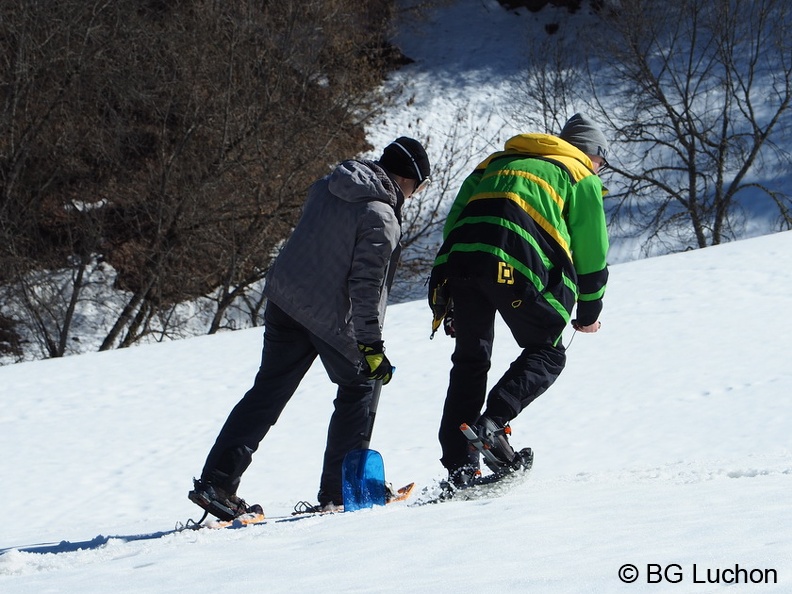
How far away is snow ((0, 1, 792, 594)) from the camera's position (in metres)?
2.19

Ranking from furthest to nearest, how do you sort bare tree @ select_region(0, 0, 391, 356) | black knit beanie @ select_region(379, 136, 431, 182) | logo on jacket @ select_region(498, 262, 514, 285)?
bare tree @ select_region(0, 0, 391, 356) < black knit beanie @ select_region(379, 136, 431, 182) < logo on jacket @ select_region(498, 262, 514, 285)

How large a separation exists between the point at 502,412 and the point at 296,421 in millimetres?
2436

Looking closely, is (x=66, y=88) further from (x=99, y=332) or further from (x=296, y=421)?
(x=296, y=421)

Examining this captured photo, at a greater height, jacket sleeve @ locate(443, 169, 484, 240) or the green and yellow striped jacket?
jacket sleeve @ locate(443, 169, 484, 240)

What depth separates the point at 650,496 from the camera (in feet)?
9.40

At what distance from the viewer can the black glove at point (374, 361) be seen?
3.38 m

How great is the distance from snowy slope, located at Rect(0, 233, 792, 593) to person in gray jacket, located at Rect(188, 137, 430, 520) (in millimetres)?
450

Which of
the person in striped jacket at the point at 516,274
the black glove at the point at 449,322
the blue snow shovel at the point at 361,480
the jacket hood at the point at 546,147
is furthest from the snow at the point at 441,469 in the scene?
the jacket hood at the point at 546,147

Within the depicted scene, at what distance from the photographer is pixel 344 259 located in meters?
3.43

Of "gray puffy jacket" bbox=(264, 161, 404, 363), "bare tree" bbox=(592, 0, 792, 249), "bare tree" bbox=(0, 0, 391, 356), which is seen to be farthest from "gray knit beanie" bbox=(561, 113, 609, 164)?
"bare tree" bbox=(592, 0, 792, 249)

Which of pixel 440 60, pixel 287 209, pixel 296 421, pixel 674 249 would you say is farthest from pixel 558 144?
pixel 440 60

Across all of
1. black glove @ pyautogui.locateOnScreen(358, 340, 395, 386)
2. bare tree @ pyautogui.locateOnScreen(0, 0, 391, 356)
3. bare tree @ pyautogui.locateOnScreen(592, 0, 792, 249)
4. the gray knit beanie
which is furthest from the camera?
bare tree @ pyautogui.locateOnScreen(592, 0, 792, 249)

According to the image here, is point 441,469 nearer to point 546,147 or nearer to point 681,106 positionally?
point 546,147

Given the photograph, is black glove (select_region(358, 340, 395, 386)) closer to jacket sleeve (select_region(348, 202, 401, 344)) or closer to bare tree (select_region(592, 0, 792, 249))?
jacket sleeve (select_region(348, 202, 401, 344))
